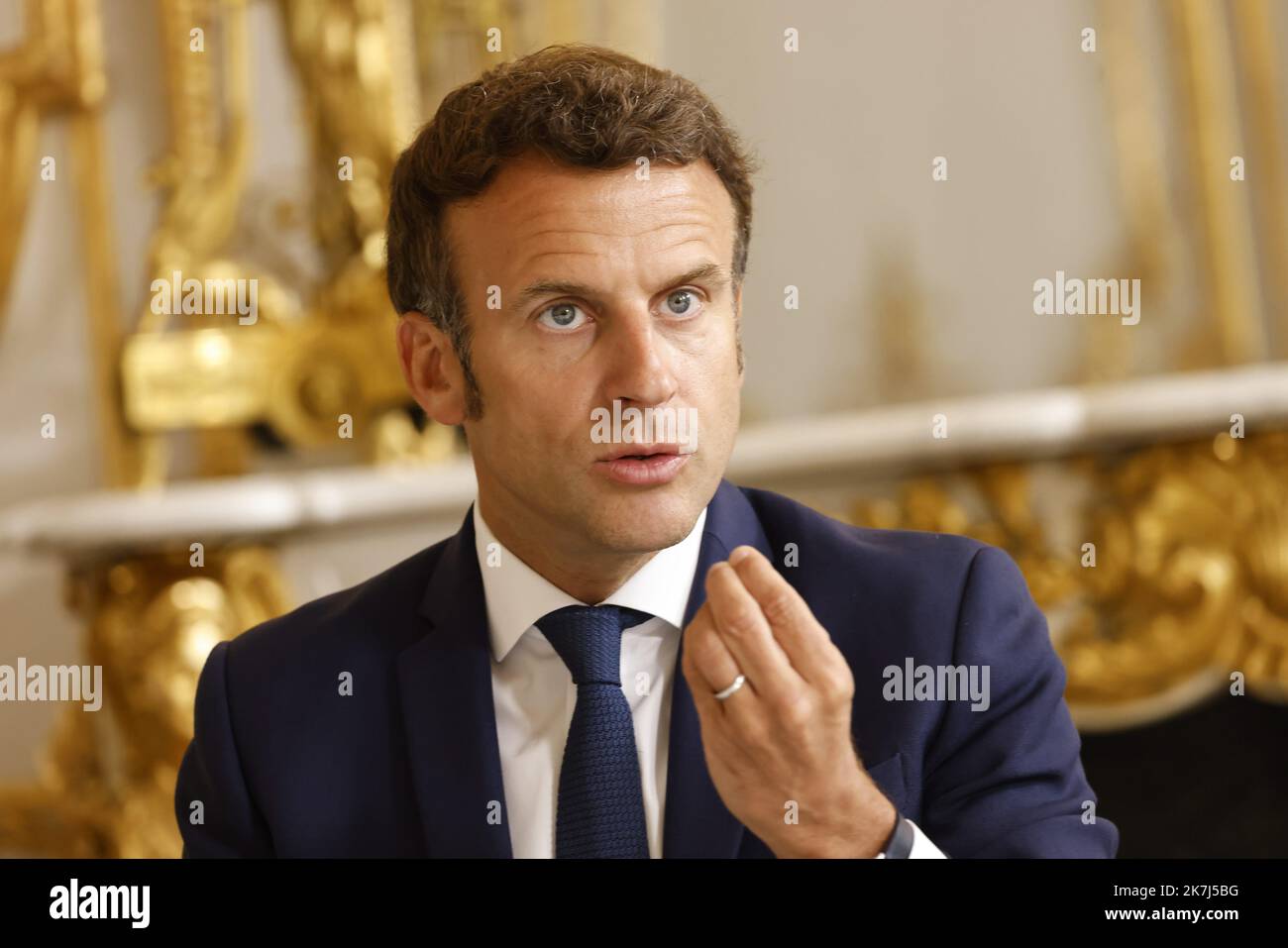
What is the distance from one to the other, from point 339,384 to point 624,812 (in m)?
1.67

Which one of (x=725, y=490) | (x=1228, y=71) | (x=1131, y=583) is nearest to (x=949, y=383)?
(x=1131, y=583)

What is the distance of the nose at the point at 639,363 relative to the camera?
0.95 metres

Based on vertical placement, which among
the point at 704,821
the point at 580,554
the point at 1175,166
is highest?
the point at 1175,166

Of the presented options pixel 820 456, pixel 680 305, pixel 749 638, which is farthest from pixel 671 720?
pixel 820 456

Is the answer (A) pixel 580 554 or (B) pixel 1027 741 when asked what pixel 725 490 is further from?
(B) pixel 1027 741

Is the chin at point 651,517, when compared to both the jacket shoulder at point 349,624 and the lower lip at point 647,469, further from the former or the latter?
the jacket shoulder at point 349,624

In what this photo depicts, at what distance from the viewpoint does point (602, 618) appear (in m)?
1.04

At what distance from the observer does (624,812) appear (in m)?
1.01

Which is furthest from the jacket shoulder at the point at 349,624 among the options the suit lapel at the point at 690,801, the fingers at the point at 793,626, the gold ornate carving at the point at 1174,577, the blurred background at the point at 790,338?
the gold ornate carving at the point at 1174,577

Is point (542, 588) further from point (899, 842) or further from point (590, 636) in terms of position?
point (899, 842)

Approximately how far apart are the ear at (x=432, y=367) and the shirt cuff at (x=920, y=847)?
404 mm

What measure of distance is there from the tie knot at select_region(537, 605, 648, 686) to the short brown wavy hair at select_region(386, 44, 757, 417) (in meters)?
0.15

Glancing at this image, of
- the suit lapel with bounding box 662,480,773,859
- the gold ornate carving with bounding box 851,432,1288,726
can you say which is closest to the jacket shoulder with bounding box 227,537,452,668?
the suit lapel with bounding box 662,480,773,859

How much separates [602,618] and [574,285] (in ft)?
0.75
